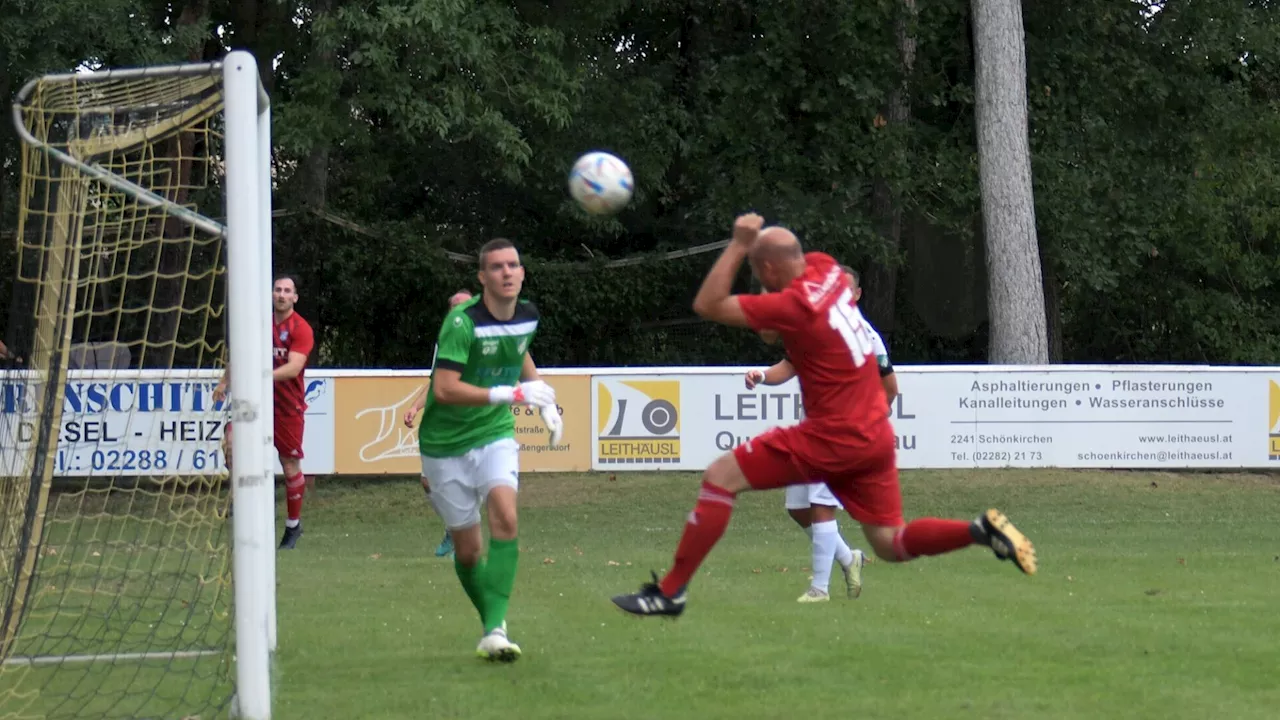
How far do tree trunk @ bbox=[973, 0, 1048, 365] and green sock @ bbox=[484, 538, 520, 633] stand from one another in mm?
15175

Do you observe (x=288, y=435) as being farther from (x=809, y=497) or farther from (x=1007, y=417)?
(x=1007, y=417)

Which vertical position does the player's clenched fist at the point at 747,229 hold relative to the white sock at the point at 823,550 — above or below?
above

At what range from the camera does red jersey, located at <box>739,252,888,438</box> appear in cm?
654

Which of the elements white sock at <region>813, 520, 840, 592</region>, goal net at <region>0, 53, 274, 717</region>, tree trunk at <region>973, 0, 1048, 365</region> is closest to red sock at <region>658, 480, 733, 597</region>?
goal net at <region>0, 53, 274, 717</region>

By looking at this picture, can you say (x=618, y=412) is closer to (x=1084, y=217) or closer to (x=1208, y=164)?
(x=1084, y=217)

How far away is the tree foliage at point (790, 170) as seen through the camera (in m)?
23.4

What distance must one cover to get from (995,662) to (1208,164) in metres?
20.4

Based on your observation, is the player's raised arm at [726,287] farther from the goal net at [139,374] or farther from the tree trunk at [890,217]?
the tree trunk at [890,217]

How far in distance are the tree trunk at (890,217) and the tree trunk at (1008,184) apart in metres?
2.41

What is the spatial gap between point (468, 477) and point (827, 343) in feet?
6.89

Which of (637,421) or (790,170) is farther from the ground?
(790,170)

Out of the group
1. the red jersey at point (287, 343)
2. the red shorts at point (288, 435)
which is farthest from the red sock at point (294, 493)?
the red jersey at point (287, 343)

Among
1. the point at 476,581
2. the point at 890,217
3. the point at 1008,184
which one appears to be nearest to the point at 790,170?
the point at 890,217

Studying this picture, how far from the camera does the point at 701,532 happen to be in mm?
6746
